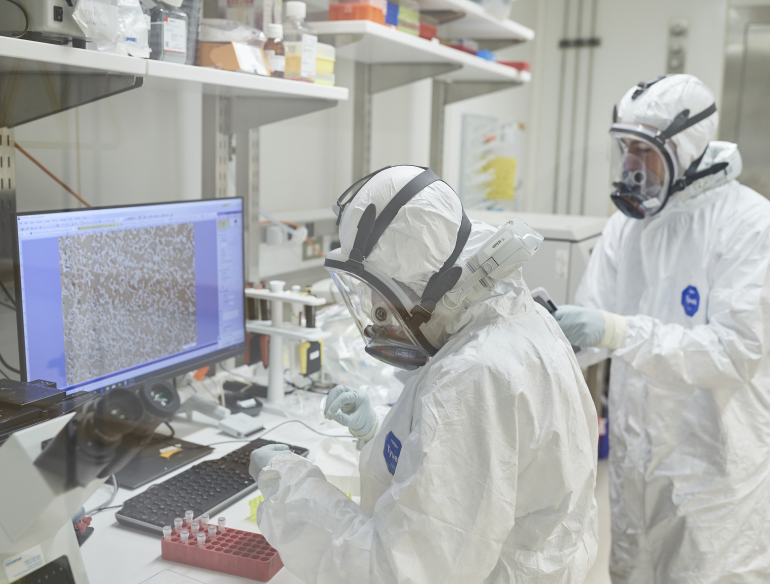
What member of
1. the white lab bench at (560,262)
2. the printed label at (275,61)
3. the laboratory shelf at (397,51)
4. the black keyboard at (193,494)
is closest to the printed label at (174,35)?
the printed label at (275,61)

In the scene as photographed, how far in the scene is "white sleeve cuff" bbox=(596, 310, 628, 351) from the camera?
1570 millimetres

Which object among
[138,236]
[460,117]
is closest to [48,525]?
[138,236]

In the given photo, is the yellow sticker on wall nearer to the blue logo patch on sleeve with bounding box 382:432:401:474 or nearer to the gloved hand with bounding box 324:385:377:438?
the gloved hand with bounding box 324:385:377:438

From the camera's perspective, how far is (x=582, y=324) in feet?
5.07

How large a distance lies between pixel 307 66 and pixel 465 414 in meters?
0.97

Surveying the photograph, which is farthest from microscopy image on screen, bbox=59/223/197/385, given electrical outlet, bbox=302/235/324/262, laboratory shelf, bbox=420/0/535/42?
laboratory shelf, bbox=420/0/535/42

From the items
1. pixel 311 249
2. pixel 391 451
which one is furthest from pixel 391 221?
pixel 311 249

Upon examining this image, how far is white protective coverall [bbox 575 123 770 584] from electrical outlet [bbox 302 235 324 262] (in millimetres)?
1015

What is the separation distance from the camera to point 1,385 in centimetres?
93

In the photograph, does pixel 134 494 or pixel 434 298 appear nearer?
pixel 434 298

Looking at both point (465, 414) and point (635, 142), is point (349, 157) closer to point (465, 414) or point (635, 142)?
point (635, 142)

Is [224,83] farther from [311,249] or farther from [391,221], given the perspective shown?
[311,249]

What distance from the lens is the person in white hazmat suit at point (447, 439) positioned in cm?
78

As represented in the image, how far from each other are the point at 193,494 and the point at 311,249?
1193 mm
